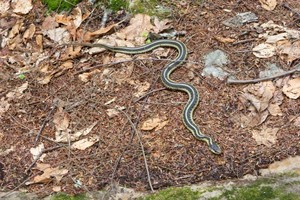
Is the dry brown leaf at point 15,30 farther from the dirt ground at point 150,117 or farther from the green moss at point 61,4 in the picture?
the green moss at point 61,4

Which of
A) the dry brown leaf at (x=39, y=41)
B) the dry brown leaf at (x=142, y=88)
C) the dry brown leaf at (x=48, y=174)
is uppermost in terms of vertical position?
the dry brown leaf at (x=39, y=41)

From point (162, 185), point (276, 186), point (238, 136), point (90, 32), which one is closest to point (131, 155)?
point (162, 185)

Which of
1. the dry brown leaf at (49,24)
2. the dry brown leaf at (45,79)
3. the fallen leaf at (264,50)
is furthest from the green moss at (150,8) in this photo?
the dry brown leaf at (45,79)

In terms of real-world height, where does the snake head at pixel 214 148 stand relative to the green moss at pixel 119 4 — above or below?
below

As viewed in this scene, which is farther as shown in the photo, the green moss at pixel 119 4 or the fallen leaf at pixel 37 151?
the green moss at pixel 119 4

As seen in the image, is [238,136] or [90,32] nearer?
[238,136]

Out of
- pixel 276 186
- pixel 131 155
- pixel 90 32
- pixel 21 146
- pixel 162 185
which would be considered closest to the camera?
pixel 276 186

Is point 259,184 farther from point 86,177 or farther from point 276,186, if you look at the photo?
point 86,177
